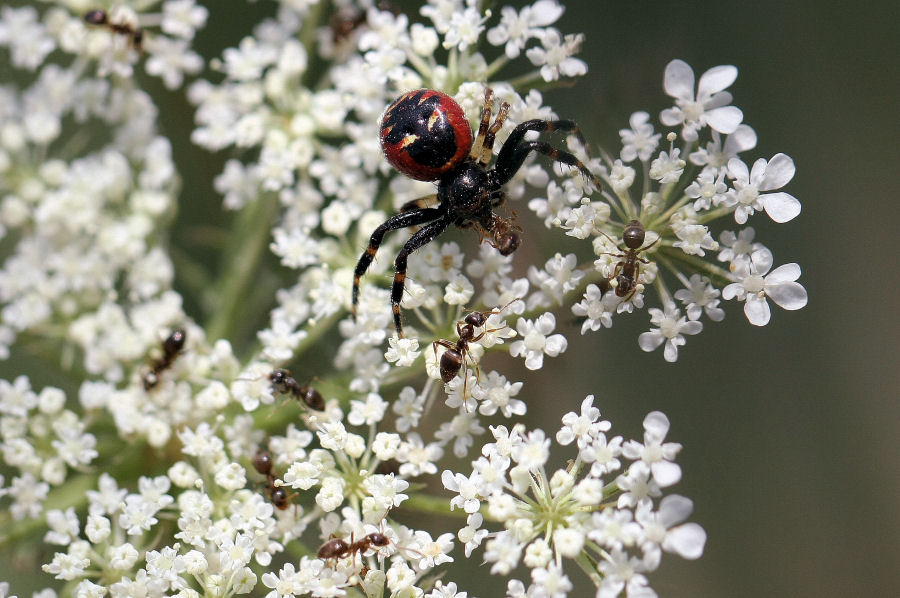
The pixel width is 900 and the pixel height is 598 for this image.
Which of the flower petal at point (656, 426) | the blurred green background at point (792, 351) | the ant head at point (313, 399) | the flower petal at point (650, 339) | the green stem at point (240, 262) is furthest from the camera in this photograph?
the blurred green background at point (792, 351)

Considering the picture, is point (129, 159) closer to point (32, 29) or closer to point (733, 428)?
point (32, 29)

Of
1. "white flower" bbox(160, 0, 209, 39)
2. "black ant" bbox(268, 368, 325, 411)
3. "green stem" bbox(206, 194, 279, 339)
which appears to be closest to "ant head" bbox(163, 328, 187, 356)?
"green stem" bbox(206, 194, 279, 339)

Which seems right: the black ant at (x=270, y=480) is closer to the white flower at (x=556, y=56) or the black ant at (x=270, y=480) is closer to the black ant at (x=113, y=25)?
the white flower at (x=556, y=56)

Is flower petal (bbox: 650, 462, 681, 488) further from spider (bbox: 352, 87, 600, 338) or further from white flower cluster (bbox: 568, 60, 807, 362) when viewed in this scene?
spider (bbox: 352, 87, 600, 338)

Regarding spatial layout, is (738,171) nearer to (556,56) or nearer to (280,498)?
(556,56)

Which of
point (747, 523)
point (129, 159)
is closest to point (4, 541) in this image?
point (129, 159)

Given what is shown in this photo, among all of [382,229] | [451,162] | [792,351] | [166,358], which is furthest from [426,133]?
[792,351]

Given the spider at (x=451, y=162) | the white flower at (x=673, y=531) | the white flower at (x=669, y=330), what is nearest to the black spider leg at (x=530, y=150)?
the spider at (x=451, y=162)
